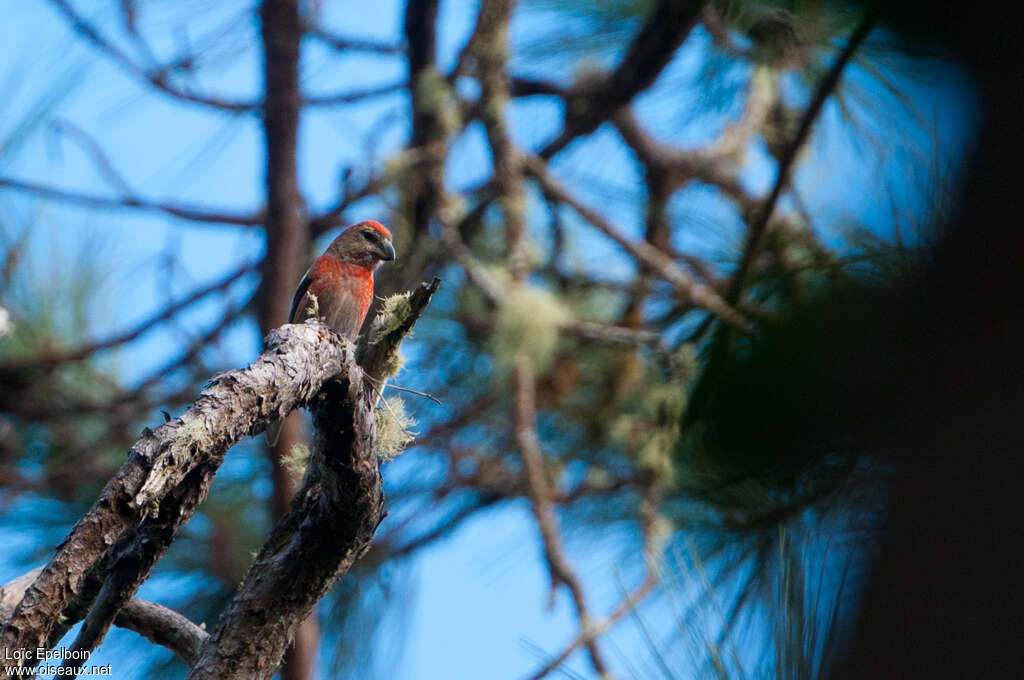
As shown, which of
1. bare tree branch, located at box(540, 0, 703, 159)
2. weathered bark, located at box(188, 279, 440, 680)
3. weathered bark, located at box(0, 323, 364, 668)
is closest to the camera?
weathered bark, located at box(0, 323, 364, 668)

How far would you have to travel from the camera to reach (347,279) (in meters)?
4.59

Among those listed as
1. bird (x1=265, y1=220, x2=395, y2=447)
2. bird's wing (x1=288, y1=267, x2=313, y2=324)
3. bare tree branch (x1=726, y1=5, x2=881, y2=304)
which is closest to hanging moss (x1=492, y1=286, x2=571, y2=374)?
bird (x1=265, y1=220, x2=395, y2=447)

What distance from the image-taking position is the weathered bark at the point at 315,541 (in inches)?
84.7

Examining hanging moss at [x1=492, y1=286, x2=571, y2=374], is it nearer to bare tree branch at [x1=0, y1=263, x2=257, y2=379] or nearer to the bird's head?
the bird's head

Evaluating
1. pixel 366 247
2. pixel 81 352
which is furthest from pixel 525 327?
pixel 81 352

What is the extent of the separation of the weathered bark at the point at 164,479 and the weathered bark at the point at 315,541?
13 cm

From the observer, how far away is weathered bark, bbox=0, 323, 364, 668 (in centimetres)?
144

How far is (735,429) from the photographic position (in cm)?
171

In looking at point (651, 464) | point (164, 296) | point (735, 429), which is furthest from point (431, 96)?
point (735, 429)

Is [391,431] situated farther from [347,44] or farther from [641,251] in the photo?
[347,44]

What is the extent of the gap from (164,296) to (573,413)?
252cm

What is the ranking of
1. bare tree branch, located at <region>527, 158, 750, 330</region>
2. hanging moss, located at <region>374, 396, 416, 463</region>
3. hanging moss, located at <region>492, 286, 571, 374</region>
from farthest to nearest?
hanging moss, located at <region>492, 286, 571, 374</region> → bare tree branch, located at <region>527, 158, 750, 330</region> → hanging moss, located at <region>374, 396, 416, 463</region>

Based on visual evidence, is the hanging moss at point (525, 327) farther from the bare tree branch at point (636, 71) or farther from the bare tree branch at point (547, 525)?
the bare tree branch at point (636, 71)

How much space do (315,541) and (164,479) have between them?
0.81 metres
